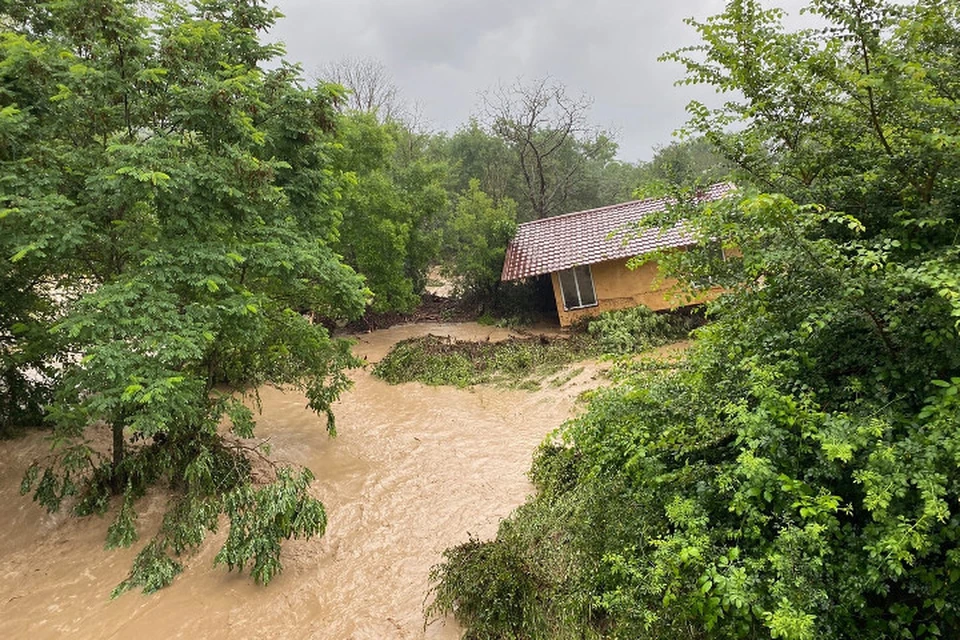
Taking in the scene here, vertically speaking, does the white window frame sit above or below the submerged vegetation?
above

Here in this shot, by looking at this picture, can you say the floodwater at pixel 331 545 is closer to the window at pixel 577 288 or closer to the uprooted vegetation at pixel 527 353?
the uprooted vegetation at pixel 527 353

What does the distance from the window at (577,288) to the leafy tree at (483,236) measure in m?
3.34

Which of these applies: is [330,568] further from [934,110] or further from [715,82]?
[934,110]

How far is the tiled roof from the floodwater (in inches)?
259

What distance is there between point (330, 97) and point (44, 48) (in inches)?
142

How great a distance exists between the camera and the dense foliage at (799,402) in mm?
3232

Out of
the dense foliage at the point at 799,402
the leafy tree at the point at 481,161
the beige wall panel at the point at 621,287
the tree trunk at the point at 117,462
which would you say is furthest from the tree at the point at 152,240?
the leafy tree at the point at 481,161

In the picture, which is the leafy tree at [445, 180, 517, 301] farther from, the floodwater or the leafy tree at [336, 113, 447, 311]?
the floodwater

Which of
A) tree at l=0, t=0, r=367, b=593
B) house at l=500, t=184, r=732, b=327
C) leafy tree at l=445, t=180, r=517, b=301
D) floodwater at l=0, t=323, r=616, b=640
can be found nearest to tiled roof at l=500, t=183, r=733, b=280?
house at l=500, t=184, r=732, b=327

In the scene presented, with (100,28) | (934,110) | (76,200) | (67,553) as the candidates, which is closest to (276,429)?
(67,553)

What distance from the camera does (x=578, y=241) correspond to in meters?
17.4

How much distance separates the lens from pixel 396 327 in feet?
67.6

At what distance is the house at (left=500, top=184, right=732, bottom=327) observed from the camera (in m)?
15.9

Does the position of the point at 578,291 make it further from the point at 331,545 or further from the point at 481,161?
the point at 481,161
